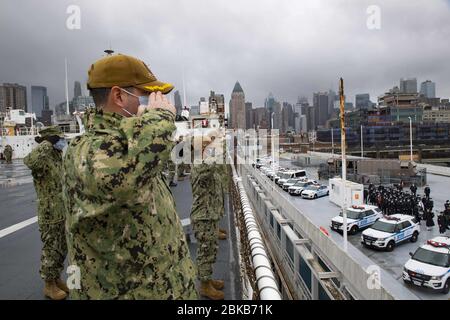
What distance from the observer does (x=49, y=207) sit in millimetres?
4195

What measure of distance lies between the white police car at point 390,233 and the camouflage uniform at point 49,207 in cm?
1258

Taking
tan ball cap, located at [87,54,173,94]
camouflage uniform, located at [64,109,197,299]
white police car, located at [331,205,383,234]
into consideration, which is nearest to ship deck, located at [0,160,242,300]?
camouflage uniform, located at [64,109,197,299]

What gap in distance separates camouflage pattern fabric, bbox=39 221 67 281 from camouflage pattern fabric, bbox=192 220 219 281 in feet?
5.50

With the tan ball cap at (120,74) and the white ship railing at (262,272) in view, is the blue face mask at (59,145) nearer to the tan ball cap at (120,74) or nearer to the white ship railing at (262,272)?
the white ship railing at (262,272)

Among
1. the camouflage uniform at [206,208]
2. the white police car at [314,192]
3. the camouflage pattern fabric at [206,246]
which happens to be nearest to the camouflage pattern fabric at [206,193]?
the camouflage uniform at [206,208]

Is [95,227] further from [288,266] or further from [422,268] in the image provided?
[422,268]

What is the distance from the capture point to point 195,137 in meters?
4.53

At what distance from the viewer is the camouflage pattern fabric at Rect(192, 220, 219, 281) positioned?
4.39m

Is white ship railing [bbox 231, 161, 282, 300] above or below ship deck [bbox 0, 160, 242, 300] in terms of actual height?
above

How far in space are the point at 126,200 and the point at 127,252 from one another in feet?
1.11

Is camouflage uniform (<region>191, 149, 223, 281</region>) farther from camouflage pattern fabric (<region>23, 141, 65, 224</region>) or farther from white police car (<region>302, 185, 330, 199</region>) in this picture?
white police car (<region>302, 185, 330, 199</region>)

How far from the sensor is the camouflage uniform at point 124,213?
1376 millimetres

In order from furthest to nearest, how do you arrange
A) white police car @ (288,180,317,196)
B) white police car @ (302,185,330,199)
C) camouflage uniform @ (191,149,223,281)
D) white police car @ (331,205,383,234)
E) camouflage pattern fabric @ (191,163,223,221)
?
white police car @ (288,180,317,196), white police car @ (302,185,330,199), white police car @ (331,205,383,234), camouflage pattern fabric @ (191,163,223,221), camouflage uniform @ (191,149,223,281)
